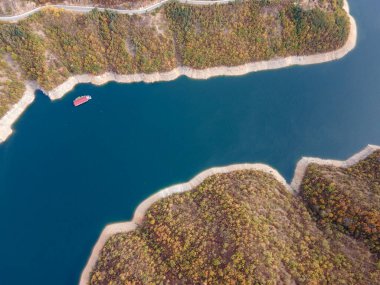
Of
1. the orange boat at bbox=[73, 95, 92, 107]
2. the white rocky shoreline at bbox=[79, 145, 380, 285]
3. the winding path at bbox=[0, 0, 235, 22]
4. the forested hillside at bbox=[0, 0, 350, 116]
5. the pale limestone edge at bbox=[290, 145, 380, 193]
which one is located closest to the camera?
the white rocky shoreline at bbox=[79, 145, 380, 285]

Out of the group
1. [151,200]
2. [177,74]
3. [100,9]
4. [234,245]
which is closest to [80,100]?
[100,9]

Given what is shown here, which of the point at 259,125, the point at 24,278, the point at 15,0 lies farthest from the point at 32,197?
the point at 259,125

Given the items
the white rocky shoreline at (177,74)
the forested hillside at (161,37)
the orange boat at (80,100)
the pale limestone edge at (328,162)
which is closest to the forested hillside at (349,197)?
the pale limestone edge at (328,162)

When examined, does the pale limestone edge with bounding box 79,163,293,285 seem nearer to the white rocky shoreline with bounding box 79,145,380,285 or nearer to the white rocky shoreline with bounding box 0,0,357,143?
the white rocky shoreline with bounding box 79,145,380,285

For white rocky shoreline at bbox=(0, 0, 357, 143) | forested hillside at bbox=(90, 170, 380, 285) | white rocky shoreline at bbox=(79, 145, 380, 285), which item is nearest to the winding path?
white rocky shoreline at bbox=(0, 0, 357, 143)

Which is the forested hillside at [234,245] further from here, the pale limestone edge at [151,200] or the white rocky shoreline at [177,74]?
the white rocky shoreline at [177,74]

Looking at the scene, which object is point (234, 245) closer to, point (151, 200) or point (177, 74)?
point (151, 200)

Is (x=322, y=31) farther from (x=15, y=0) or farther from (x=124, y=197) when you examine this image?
(x=15, y=0)

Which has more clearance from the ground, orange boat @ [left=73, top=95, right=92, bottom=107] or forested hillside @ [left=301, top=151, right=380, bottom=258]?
orange boat @ [left=73, top=95, right=92, bottom=107]
